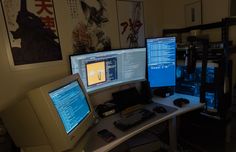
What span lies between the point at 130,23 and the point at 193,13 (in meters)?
0.79

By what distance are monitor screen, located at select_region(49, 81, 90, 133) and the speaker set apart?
2.36 ft

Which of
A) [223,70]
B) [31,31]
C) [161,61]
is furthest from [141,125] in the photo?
[31,31]

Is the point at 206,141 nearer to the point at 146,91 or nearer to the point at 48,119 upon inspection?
the point at 146,91

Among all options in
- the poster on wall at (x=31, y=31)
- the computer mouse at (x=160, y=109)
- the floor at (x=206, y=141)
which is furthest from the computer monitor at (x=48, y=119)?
the floor at (x=206, y=141)

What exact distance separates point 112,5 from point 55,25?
26.4 inches

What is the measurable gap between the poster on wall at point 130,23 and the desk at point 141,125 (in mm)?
706

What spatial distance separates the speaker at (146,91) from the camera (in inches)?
71.3

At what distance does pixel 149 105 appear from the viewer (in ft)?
5.75

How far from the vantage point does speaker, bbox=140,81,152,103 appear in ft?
5.94

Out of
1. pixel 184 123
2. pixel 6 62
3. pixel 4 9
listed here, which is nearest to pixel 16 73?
pixel 6 62

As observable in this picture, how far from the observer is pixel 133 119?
1392mm

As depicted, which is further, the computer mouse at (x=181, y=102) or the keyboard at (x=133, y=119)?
the computer mouse at (x=181, y=102)

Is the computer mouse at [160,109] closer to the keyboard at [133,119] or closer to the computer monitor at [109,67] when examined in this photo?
the keyboard at [133,119]

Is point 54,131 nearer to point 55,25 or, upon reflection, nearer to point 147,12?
point 55,25
